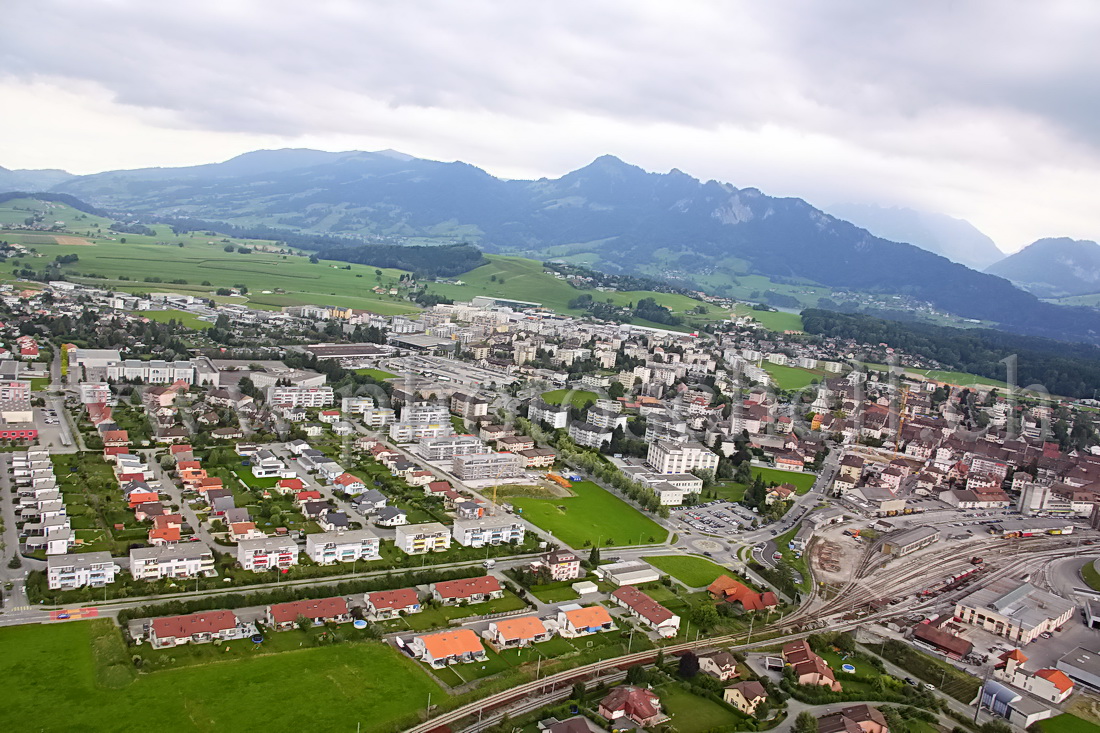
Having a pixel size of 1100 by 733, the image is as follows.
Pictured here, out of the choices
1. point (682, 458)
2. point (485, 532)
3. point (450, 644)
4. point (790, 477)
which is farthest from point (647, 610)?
point (790, 477)

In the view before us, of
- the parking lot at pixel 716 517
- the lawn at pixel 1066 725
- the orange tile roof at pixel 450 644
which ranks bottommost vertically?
the lawn at pixel 1066 725

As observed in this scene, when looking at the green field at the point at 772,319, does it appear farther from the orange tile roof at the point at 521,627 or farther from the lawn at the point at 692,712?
the lawn at the point at 692,712

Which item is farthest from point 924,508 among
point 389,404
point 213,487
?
point 213,487

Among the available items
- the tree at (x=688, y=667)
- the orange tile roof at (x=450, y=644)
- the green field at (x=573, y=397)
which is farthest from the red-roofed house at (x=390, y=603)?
the green field at (x=573, y=397)

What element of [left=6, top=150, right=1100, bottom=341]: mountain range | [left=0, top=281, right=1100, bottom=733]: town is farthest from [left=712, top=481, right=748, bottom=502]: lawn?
[left=6, top=150, right=1100, bottom=341]: mountain range

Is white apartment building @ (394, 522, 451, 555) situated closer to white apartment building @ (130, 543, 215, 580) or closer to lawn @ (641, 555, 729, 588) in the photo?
white apartment building @ (130, 543, 215, 580)

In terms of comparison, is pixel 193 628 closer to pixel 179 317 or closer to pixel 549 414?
pixel 549 414

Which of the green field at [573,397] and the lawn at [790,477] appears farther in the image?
the green field at [573,397]

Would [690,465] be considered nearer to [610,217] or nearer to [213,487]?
[213,487]
